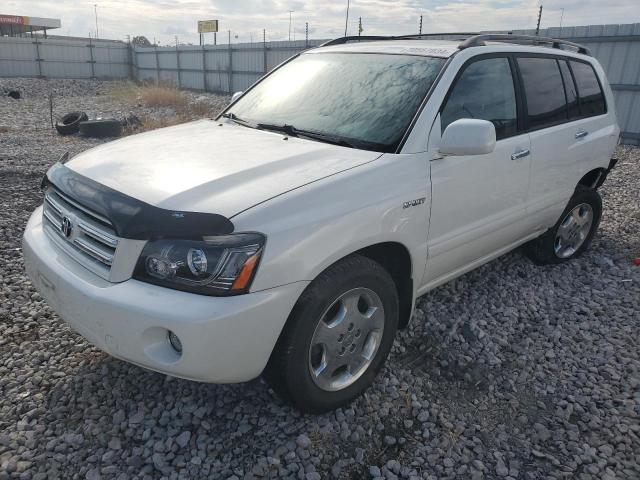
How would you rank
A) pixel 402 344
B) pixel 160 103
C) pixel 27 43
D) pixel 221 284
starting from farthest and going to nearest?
pixel 27 43 → pixel 160 103 → pixel 402 344 → pixel 221 284

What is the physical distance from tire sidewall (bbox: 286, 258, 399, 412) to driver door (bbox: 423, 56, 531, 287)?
42 cm

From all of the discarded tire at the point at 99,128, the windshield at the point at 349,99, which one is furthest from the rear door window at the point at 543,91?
the discarded tire at the point at 99,128

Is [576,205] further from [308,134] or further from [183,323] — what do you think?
[183,323]

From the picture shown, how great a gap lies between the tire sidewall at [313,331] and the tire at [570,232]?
7.41 feet

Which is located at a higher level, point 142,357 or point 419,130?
point 419,130

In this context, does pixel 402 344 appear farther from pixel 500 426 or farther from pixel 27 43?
pixel 27 43

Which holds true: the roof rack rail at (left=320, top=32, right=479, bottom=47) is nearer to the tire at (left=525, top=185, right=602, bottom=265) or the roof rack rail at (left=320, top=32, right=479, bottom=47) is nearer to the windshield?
the windshield

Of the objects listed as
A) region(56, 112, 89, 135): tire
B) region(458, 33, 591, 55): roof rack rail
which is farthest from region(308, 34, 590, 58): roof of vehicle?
region(56, 112, 89, 135): tire

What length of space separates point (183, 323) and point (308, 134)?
145 cm

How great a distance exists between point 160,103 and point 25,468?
1646cm

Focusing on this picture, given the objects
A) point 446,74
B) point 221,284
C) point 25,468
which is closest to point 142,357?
point 221,284

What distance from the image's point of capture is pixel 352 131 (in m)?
2.74

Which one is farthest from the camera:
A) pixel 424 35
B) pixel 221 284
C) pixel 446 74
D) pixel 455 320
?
pixel 424 35

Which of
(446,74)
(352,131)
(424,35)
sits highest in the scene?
(424,35)
